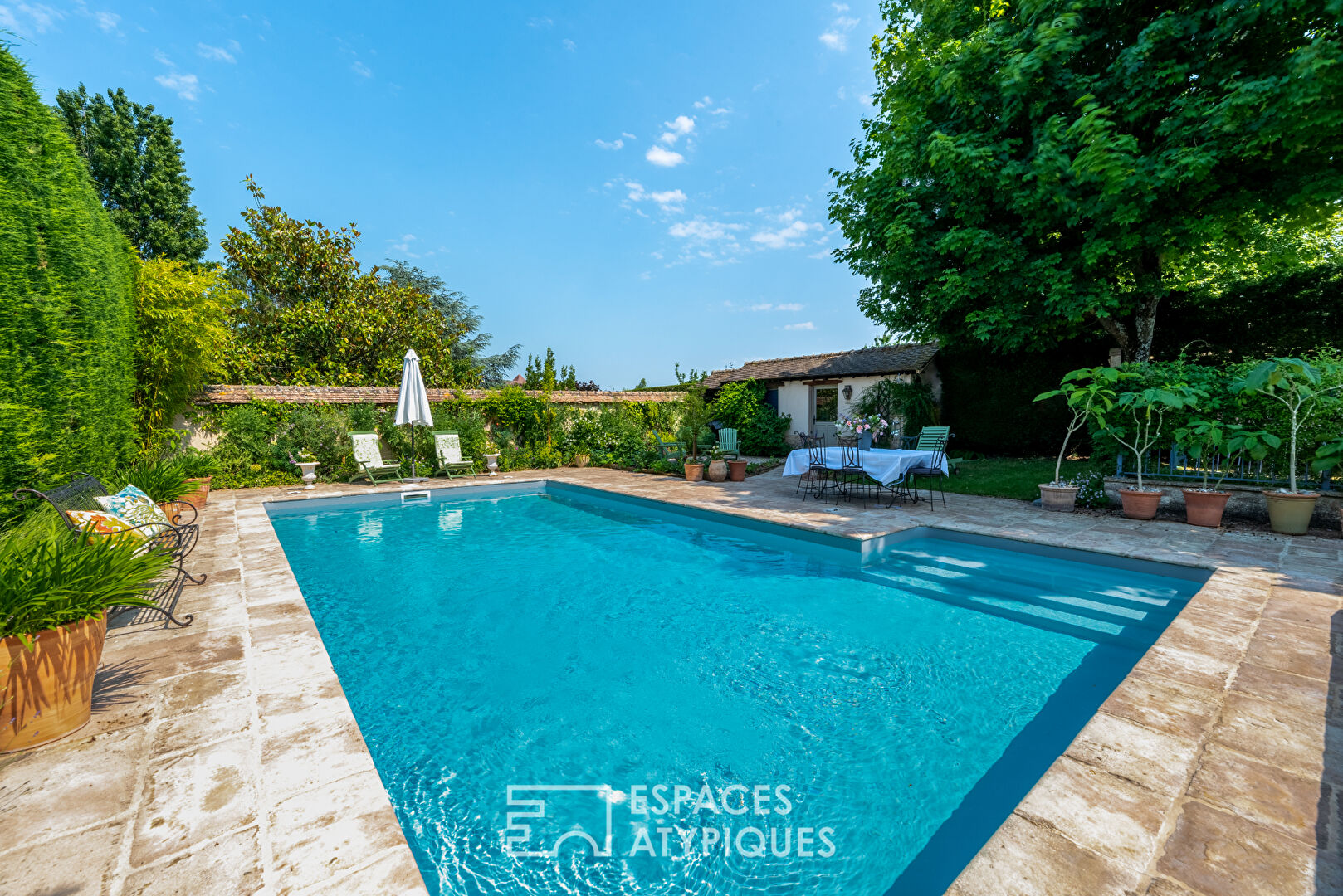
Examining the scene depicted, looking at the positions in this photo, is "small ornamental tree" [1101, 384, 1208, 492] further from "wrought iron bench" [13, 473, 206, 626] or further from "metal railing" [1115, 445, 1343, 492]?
"wrought iron bench" [13, 473, 206, 626]

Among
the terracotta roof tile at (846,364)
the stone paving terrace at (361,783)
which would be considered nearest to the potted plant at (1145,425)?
the stone paving terrace at (361,783)

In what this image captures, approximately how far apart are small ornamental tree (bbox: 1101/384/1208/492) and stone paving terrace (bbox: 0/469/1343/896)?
3.78 m

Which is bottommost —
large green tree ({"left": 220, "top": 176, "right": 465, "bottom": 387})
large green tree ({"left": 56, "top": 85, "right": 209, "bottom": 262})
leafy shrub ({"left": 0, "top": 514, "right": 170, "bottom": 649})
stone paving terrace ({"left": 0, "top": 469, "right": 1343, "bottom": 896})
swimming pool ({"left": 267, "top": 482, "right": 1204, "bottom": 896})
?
swimming pool ({"left": 267, "top": 482, "right": 1204, "bottom": 896})

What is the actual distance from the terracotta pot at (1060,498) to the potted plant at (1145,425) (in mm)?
551

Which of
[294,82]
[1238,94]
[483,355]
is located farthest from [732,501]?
[483,355]

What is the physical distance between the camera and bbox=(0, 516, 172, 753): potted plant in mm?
2072

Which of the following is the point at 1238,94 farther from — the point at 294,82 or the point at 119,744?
the point at 294,82

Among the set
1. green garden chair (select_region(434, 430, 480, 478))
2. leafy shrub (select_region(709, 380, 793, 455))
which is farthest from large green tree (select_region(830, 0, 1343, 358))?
green garden chair (select_region(434, 430, 480, 478))

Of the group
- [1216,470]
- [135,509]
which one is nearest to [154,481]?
[135,509]

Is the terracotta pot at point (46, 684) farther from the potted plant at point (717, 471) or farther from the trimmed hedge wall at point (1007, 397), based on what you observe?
the trimmed hedge wall at point (1007, 397)

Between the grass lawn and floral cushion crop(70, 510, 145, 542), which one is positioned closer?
floral cushion crop(70, 510, 145, 542)

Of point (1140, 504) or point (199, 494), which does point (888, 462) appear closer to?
point (1140, 504)

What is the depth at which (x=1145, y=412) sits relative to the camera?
705cm

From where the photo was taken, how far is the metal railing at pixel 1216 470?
633cm
